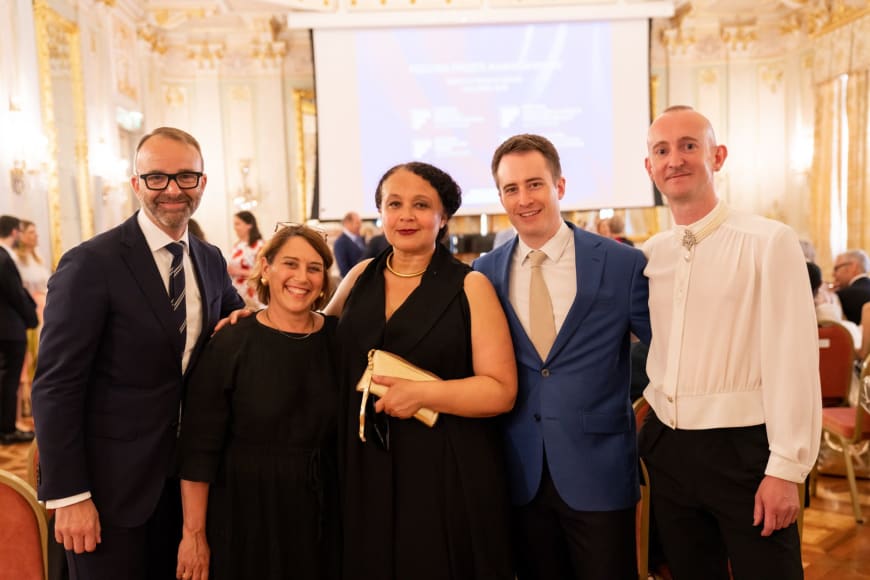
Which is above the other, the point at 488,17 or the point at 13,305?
the point at 488,17

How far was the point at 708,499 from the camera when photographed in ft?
5.51

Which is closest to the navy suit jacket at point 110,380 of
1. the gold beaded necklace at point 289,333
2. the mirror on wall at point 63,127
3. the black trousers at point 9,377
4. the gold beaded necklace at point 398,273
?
the gold beaded necklace at point 289,333

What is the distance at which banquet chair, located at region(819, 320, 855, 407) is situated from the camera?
4.01 meters

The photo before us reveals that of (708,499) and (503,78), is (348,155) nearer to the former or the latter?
(503,78)

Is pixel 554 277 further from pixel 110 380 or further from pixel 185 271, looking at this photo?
pixel 110 380

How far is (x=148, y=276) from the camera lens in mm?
1825

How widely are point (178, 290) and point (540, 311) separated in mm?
1037

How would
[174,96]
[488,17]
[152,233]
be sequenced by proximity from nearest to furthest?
[152,233] < [488,17] < [174,96]

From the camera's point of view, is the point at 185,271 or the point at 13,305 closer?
the point at 185,271

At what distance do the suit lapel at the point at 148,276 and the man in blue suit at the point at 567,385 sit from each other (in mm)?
930

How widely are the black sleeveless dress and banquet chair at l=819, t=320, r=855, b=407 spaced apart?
10.1 ft

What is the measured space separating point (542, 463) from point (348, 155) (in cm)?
732

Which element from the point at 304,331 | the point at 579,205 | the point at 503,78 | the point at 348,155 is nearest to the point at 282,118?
the point at 348,155

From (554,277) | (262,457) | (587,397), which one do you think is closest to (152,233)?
(262,457)
